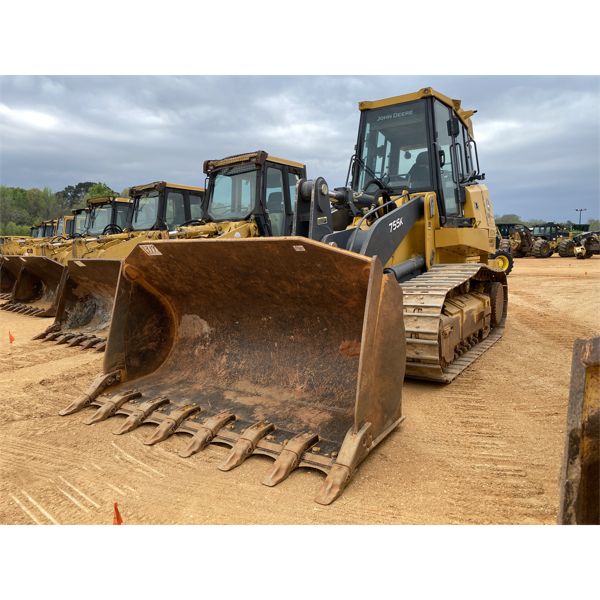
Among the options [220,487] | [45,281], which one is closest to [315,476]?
[220,487]

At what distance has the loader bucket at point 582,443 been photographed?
1.41 m

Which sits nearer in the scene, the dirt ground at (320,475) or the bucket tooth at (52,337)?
the dirt ground at (320,475)

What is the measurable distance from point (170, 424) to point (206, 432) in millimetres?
317

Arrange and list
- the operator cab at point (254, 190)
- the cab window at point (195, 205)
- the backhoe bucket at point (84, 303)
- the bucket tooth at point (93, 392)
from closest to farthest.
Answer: the bucket tooth at point (93, 392)
the backhoe bucket at point (84, 303)
the operator cab at point (254, 190)
the cab window at point (195, 205)

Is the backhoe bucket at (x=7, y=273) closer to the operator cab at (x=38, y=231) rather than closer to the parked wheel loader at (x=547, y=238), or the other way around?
the operator cab at (x=38, y=231)

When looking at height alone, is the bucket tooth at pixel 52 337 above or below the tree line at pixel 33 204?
below

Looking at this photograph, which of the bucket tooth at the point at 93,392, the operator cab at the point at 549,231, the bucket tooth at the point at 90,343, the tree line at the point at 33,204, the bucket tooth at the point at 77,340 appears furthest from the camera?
the tree line at the point at 33,204

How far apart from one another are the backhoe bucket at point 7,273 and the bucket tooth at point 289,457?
401 inches

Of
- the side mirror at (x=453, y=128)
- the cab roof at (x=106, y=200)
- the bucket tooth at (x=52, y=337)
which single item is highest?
the side mirror at (x=453, y=128)

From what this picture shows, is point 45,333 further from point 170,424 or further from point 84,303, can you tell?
point 170,424

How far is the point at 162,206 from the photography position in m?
10.5

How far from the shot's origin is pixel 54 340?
660cm

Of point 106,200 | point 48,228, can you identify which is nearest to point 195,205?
point 106,200

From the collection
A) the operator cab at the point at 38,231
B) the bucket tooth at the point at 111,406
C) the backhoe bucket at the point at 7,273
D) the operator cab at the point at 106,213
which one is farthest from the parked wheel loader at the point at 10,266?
the bucket tooth at the point at 111,406
